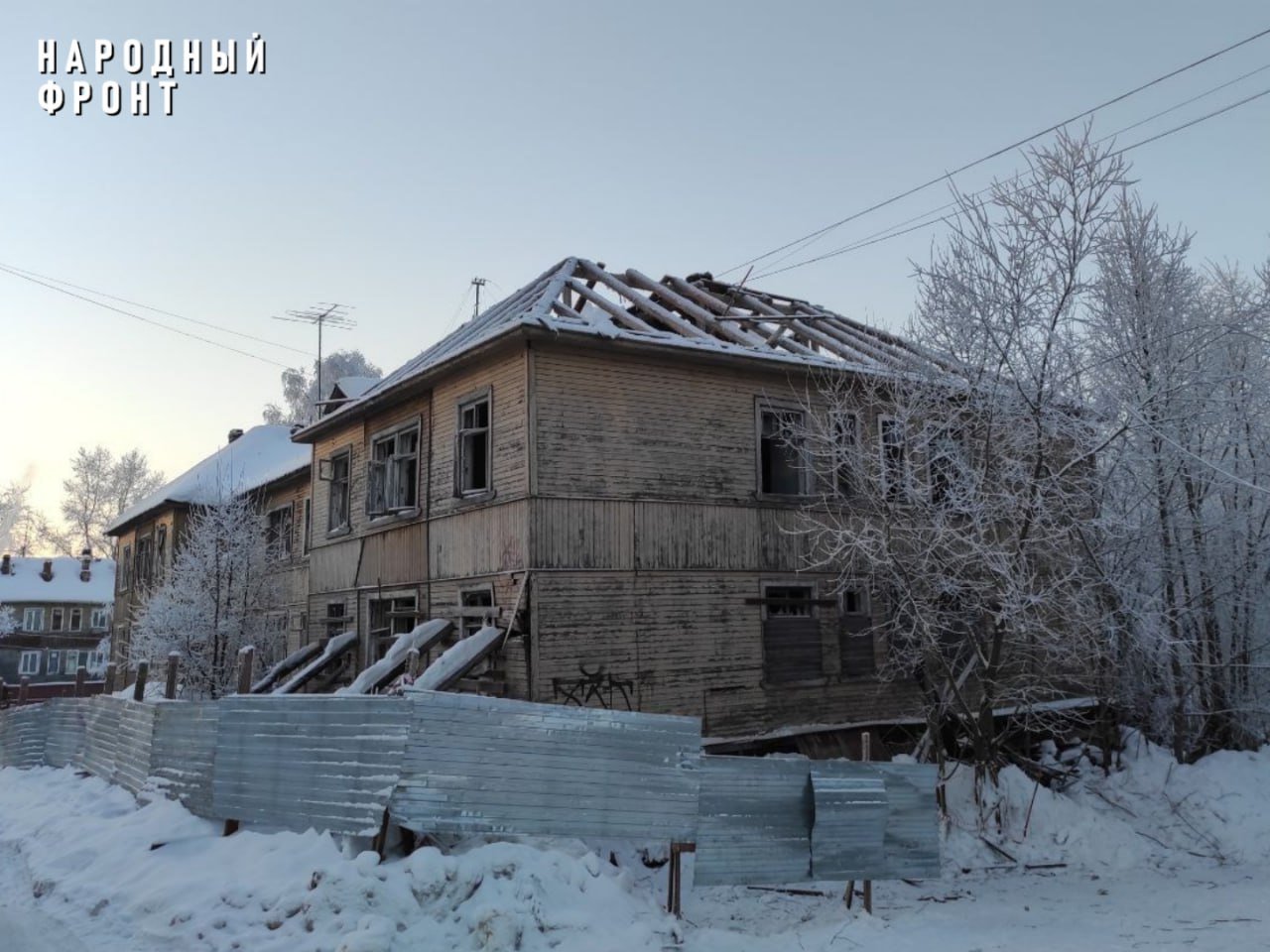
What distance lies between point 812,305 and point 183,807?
16.3 meters

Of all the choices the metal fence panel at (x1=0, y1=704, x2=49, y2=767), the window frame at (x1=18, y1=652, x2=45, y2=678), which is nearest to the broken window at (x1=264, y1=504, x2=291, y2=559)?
the metal fence panel at (x1=0, y1=704, x2=49, y2=767)

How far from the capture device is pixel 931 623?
13180 millimetres

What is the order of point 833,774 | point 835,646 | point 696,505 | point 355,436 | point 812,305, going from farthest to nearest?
1. point 812,305
2. point 355,436
3. point 835,646
4. point 696,505
5. point 833,774

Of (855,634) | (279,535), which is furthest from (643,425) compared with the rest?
(279,535)

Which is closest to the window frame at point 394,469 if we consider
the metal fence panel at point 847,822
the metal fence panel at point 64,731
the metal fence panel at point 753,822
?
the metal fence panel at point 64,731

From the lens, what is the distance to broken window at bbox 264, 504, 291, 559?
2797 cm

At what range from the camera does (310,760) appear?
933 cm

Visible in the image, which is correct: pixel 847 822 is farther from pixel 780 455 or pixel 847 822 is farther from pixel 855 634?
pixel 780 455

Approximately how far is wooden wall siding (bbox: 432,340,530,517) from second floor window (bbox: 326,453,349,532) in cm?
466

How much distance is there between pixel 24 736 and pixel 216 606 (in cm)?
822

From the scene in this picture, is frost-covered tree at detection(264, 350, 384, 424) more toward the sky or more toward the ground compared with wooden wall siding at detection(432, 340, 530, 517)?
more toward the sky

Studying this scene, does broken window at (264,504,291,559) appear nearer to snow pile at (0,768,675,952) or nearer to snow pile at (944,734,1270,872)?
snow pile at (0,768,675,952)

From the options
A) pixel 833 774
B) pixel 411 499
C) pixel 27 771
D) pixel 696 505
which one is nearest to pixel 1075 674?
pixel 696 505

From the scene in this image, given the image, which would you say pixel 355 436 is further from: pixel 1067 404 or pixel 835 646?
pixel 1067 404
